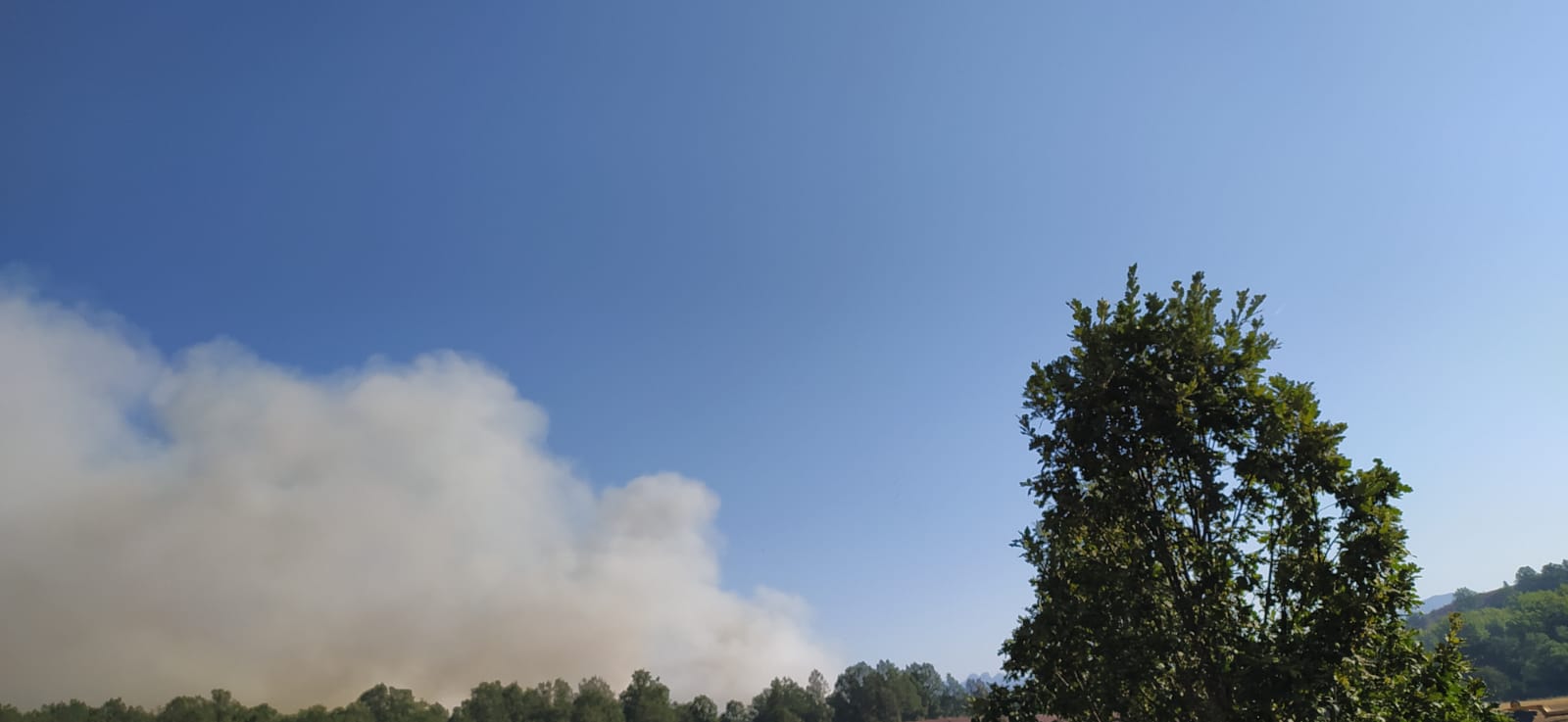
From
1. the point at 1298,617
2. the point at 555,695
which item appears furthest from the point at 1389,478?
the point at 555,695

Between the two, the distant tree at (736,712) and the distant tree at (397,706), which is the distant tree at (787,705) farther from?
the distant tree at (397,706)

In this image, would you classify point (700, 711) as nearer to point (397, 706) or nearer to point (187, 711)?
point (397, 706)

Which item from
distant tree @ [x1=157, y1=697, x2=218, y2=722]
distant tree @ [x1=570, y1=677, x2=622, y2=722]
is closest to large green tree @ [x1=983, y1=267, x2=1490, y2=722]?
distant tree @ [x1=570, y1=677, x2=622, y2=722]

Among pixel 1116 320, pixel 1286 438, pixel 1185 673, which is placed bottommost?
pixel 1185 673

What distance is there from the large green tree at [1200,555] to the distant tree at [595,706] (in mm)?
108399

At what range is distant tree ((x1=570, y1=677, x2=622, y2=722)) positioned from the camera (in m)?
109

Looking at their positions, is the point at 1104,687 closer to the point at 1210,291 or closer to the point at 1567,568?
the point at 1210,291

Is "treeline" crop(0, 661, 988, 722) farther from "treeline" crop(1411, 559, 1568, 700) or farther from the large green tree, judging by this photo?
the large green tree

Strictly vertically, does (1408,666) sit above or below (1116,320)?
below

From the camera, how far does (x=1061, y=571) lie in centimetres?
1403

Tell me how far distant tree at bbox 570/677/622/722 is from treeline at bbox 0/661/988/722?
0.14 meters

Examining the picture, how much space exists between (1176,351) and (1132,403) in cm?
119

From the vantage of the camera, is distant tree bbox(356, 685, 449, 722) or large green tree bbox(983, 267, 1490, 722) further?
distant tree bbox(356, 685, 449, 722)

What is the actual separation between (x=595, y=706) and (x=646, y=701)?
794 cm
